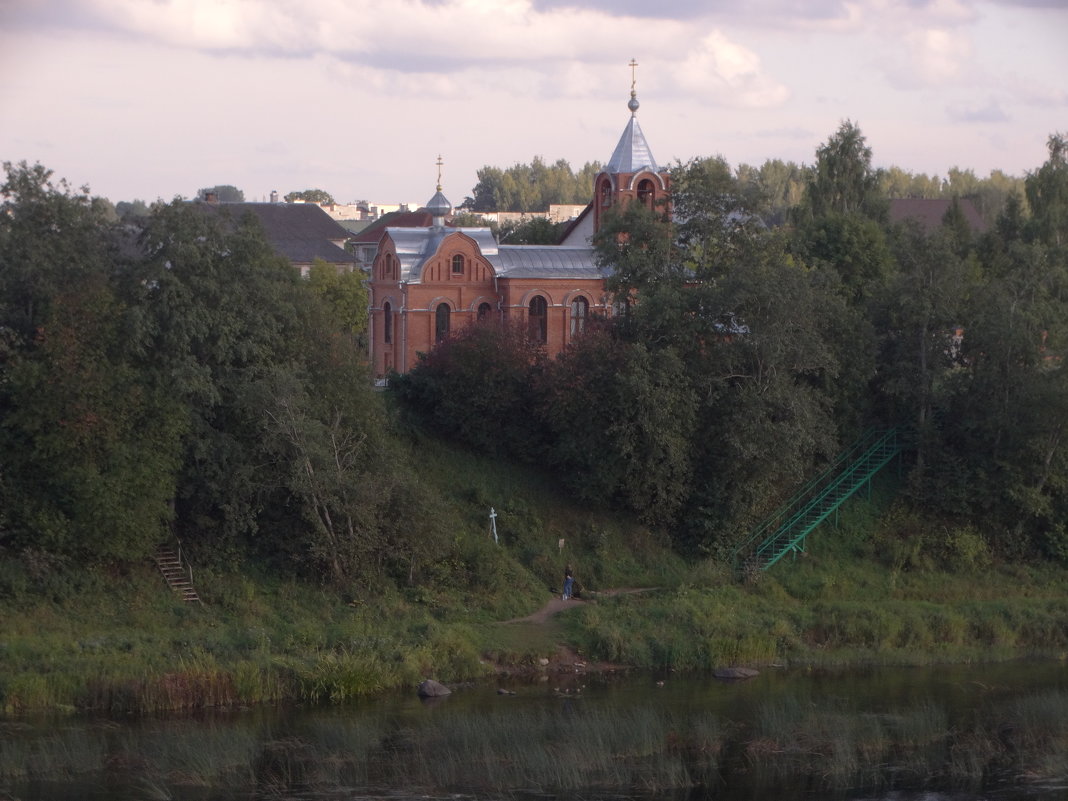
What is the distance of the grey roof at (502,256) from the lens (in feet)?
159

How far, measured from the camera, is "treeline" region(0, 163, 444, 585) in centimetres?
2747

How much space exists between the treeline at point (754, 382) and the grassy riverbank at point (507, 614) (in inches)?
52.3

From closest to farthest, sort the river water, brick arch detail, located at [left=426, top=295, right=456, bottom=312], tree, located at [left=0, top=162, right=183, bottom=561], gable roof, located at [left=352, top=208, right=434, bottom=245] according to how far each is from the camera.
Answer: the river water
tree, located at [left=0, top=162, right=183, bottom=561]
brick arch detail, located at [left=426, top=295, right=456, bottom=312]
gable roof, located at [left=352, top=208, right=434, bottom=245]

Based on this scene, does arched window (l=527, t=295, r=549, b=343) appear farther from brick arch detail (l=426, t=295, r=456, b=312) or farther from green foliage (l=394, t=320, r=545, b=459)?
green foliage (l=394, t=320, r=545, b=459)

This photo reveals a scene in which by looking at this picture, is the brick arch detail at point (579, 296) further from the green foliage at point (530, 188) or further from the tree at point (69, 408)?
the green foliage at point (530, 188)

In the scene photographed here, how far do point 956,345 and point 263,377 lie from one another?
18832 millimetres

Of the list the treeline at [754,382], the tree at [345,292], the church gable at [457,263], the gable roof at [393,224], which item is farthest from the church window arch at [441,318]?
the gable roof at [393,224]

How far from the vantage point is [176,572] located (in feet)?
95.1

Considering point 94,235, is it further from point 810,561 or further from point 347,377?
point 810,561

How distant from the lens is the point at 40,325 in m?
28.1

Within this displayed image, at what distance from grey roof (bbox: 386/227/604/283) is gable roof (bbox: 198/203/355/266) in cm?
2887

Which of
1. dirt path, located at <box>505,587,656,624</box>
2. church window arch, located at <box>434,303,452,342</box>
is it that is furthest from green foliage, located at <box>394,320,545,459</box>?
church window arch, located at <box>434,303,452,342</box>

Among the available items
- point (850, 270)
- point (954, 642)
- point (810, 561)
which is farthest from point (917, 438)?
point (850, 270)

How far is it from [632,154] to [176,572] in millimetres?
28448
